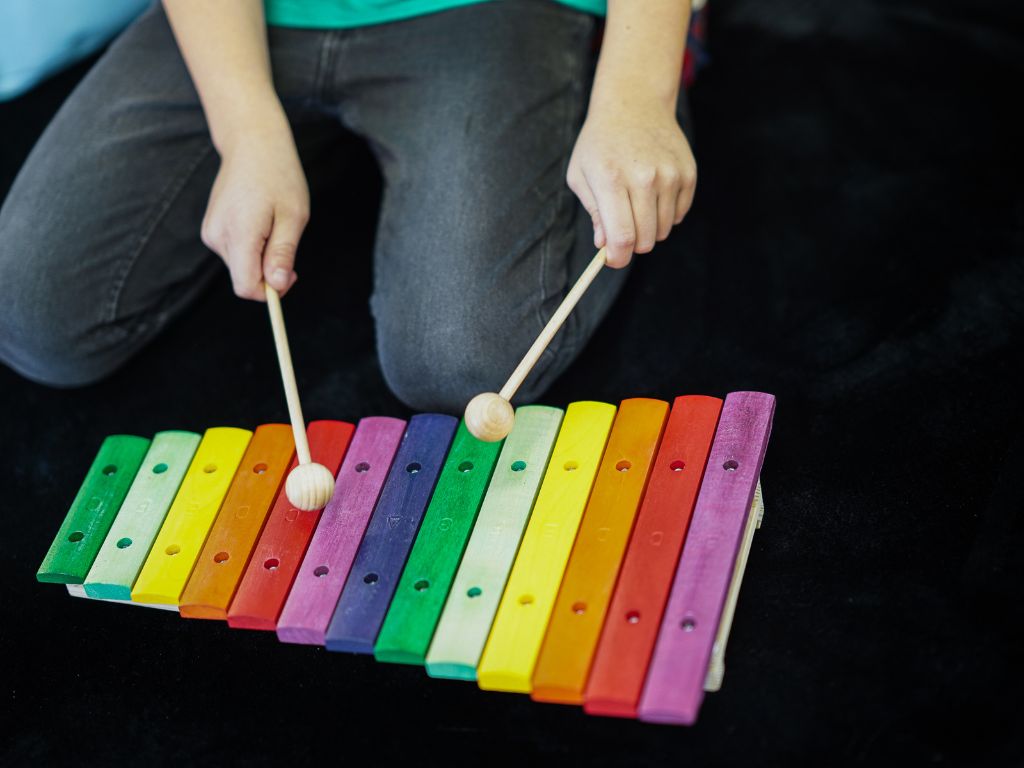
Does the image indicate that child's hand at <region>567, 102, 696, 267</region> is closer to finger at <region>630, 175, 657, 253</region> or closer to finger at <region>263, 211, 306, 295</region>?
finger at <region>630, 175, 657, 253</region>

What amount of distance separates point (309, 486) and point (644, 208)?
0.51 meters

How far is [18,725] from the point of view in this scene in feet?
4.58

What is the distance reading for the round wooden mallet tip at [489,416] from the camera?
50.6 inches

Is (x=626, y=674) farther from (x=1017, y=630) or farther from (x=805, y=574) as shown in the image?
(x=1017, y=630)

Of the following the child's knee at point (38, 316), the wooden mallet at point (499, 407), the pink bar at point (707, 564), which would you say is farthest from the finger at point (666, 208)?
the child's knee at point (38, 316)

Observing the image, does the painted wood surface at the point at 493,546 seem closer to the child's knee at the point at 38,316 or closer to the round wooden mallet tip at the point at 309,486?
the round wooden mallet tip at the point at 309,486

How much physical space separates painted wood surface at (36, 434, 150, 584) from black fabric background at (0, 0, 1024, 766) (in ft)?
0.51

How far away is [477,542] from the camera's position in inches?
50.1

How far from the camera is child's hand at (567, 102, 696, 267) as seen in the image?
136 cm

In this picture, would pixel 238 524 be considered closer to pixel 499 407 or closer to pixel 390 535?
pixel 390 535

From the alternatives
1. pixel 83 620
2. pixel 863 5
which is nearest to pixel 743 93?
pixel 863 5

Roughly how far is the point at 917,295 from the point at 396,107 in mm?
819

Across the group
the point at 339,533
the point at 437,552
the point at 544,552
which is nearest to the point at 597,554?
the point at 544,552

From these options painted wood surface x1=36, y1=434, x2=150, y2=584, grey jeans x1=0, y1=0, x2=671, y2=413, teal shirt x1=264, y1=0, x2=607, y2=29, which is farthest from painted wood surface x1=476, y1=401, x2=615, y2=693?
teal shirt x1=264, y1=0, x2=607, y2=29
